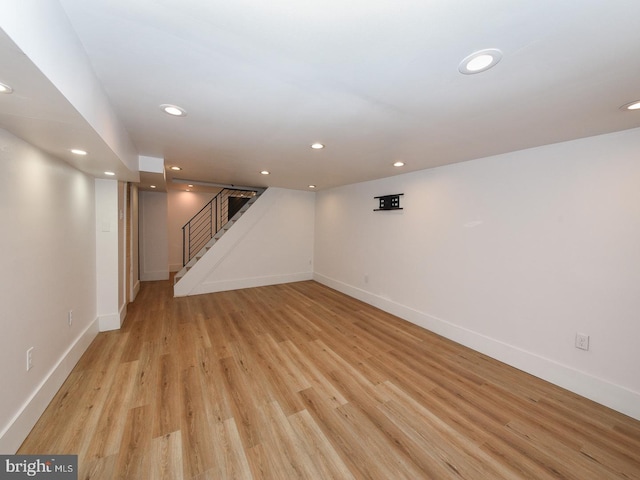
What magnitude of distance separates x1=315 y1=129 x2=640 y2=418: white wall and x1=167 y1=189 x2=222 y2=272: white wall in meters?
5.75

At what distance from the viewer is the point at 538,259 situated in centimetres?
239

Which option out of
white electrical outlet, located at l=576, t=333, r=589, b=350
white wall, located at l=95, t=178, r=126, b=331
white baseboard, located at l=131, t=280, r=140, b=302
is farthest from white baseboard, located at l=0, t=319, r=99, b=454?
white electrical outlet, located at l=576, t=333, r=589, b=350

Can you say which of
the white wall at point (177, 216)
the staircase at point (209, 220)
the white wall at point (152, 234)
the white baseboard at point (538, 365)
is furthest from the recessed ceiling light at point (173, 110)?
the white wall at point (177, 216)

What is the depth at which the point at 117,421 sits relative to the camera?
5.59 feet

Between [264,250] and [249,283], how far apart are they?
79 cm

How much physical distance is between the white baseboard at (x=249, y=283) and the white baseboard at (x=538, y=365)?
2.68m

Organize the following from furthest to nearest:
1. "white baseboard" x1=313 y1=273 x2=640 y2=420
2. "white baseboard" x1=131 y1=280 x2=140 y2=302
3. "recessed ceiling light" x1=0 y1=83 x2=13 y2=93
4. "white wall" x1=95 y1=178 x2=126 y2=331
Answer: "white baseboard" x1=131 y1=280 x2=140 y2=302 < "white wall" x1=95 y1=178 x2=126 y2=331 < "white baseboard" x1=313 y1=273 x2=640 y2=420 < "recessed ceiling light" x1=0 y1=83 x2=13 y2=93

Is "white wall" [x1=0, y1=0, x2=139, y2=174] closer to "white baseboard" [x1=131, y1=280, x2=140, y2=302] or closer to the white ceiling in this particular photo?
the white ceiling

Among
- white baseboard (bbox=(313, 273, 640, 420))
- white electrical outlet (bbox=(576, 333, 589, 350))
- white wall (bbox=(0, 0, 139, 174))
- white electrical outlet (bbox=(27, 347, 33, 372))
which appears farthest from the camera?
white electrical outlet (bbox=(576, 333, 589, 350))

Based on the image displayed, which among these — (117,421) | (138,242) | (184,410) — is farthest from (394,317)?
(138,242)

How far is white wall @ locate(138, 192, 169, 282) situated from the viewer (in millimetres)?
5517

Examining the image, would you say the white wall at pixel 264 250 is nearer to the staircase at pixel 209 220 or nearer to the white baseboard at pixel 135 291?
the white baseboard at pixel 135 291

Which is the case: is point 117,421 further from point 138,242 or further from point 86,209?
point 138,242

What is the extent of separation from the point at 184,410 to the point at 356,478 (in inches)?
51.4
